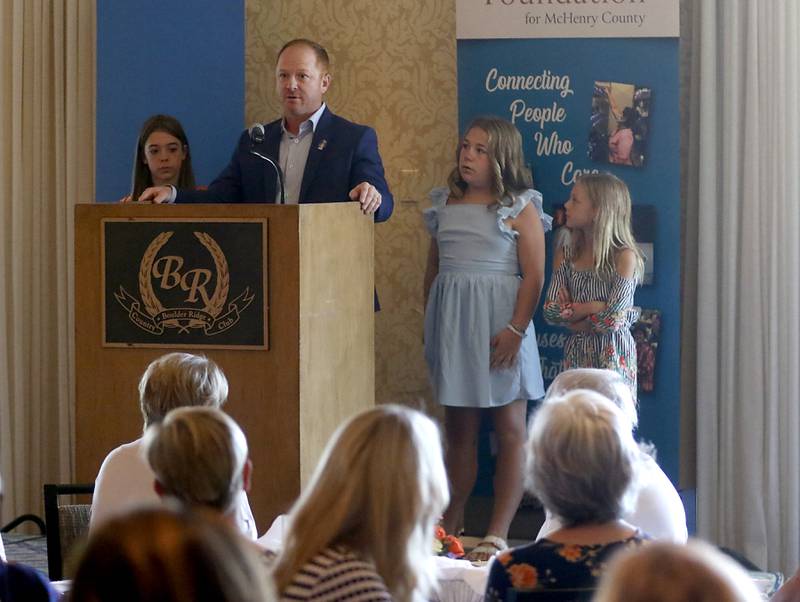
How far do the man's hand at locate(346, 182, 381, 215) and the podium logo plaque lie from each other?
49 centimetres

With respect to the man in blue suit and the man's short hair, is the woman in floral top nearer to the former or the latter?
the man in blue suit

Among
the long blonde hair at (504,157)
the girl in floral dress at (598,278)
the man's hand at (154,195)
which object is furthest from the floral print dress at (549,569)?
the long blonde hair at (504,157)

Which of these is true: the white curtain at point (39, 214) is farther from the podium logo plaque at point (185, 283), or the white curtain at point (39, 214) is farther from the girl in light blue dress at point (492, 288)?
the podium logo plaque at point (185, 283)

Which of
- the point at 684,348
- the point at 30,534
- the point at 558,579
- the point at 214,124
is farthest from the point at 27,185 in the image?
the point at 558,579

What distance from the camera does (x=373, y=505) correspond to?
6.46ft

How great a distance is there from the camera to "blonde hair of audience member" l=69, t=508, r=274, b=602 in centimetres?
115

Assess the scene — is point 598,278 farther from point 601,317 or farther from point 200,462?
point 200,462

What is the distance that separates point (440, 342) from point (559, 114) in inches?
40.7

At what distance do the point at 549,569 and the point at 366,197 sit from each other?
190 centimetres

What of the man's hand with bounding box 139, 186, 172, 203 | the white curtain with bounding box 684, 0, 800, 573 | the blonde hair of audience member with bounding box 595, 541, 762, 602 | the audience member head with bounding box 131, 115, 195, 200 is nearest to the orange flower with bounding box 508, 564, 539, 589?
the blonde hair of audience member with bounding box 595, 541, 762, 602

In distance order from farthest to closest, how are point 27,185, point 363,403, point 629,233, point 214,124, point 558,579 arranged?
point 27,185 → point 214,124 → point 629,233 → point 363,403 → point 558,579

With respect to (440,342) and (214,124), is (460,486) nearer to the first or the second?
(440,342)

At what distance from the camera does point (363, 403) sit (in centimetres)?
397

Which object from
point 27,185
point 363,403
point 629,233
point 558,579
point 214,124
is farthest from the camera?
point 27,185
